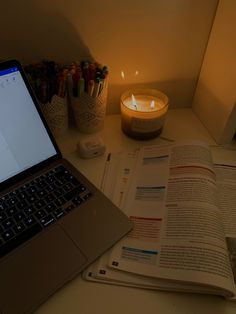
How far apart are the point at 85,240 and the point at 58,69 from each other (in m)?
0.42

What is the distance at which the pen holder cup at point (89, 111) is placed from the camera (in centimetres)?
71

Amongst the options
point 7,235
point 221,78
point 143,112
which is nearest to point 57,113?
point 143,112

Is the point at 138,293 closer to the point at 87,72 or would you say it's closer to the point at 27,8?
the point at 87,72

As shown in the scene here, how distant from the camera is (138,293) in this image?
451mm

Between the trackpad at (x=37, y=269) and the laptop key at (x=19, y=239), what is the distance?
1cm

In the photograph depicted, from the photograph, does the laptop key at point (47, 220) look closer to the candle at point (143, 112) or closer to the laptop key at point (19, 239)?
the laptop key at point (19, 239)

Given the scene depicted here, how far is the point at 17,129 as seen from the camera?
0.55m

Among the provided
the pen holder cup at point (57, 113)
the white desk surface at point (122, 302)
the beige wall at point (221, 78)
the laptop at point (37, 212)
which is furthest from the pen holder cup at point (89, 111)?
the white desk surface at point (122, 302)

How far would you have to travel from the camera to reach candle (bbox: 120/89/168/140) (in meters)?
0.72

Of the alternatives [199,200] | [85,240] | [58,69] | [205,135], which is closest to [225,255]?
[199,200]

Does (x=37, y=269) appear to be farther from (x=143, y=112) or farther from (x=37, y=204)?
(x=143, y=112)

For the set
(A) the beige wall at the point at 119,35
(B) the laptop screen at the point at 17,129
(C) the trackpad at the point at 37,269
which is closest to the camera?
(C) the trackpad at the point at 37,269

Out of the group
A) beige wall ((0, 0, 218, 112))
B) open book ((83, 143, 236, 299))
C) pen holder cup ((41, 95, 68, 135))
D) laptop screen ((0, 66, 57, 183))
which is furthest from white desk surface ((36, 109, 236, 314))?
beige wall ((0, 0, 218, 112))

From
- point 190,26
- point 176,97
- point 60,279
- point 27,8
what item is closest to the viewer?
point 60,279
